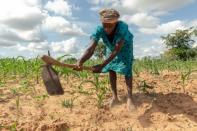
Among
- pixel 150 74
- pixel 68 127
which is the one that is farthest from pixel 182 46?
pixel 68 127

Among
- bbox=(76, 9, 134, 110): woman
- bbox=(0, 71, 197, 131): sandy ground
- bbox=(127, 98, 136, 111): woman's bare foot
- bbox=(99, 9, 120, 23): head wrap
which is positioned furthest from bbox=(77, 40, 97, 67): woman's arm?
bbox=(127, 98, 136, 111): woman's bare foot

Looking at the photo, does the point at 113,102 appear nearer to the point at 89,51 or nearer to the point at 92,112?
the point at 92,112

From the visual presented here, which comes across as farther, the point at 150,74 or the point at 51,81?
the point at 150,74

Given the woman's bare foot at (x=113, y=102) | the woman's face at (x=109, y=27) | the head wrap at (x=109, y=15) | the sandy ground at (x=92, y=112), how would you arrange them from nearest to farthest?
the sandy ground at (x=92, y=112) < the head wrap at (x=109, y=15) < the woman's face at (x=109, y=27) < the woman's bare foot at (x=113, y=102)

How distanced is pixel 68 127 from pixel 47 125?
26 centimetres

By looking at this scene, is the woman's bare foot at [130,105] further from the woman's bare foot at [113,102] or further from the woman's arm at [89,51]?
the woman's arm at [89,51]

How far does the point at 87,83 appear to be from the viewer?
5.79m

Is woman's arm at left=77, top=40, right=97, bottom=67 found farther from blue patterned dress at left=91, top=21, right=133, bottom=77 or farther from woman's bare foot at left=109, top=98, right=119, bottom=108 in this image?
woman's bare foot at left=109, top=98, right=119, bottom=108

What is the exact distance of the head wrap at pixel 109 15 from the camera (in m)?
4.61

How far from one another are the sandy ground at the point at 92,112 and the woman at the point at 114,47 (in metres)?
0.23

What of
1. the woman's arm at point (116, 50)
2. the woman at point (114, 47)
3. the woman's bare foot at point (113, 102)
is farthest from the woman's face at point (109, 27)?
the woman's bare foot at point (113, 102)

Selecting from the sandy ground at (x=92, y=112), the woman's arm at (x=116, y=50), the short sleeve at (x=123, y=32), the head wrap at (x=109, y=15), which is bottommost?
the sandy ground at (x=92, y=112)

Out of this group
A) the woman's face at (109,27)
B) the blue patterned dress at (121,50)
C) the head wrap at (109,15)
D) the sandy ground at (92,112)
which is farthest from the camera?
the blue patterned dress at (121,50)

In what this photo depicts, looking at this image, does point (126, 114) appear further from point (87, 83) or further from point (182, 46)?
point (182, 46)
